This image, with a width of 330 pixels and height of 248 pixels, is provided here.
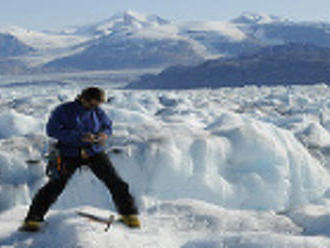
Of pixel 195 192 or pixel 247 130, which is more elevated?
pixel 247 130

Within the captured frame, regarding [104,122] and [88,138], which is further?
[104,122]

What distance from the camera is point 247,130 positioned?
811cm

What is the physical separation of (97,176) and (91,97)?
64cm

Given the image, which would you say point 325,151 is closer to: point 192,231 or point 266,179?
point 266,179

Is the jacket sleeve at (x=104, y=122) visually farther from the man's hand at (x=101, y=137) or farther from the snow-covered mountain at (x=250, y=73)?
the snow-covered mountain at (x=250, y=73)

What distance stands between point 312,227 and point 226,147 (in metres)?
3.93

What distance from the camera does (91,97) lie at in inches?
143

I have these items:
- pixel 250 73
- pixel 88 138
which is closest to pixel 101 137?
pixel 88 138

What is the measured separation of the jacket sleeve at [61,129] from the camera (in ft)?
11.9

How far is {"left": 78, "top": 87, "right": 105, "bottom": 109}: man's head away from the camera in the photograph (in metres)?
3.62

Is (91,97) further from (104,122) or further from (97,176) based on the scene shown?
(97,176)

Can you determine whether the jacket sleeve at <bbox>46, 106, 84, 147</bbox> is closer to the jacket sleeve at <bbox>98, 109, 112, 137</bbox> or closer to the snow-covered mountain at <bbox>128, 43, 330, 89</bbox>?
the jacket sleeve at <bbox>98, 109, 112, 137</bbox>

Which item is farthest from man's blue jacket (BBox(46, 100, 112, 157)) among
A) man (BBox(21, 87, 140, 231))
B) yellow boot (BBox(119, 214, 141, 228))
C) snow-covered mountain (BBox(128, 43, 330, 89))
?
snow-covered mountain (BBox(128, 43, 330, 89))

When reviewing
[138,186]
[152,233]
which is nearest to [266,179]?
[138,186]
